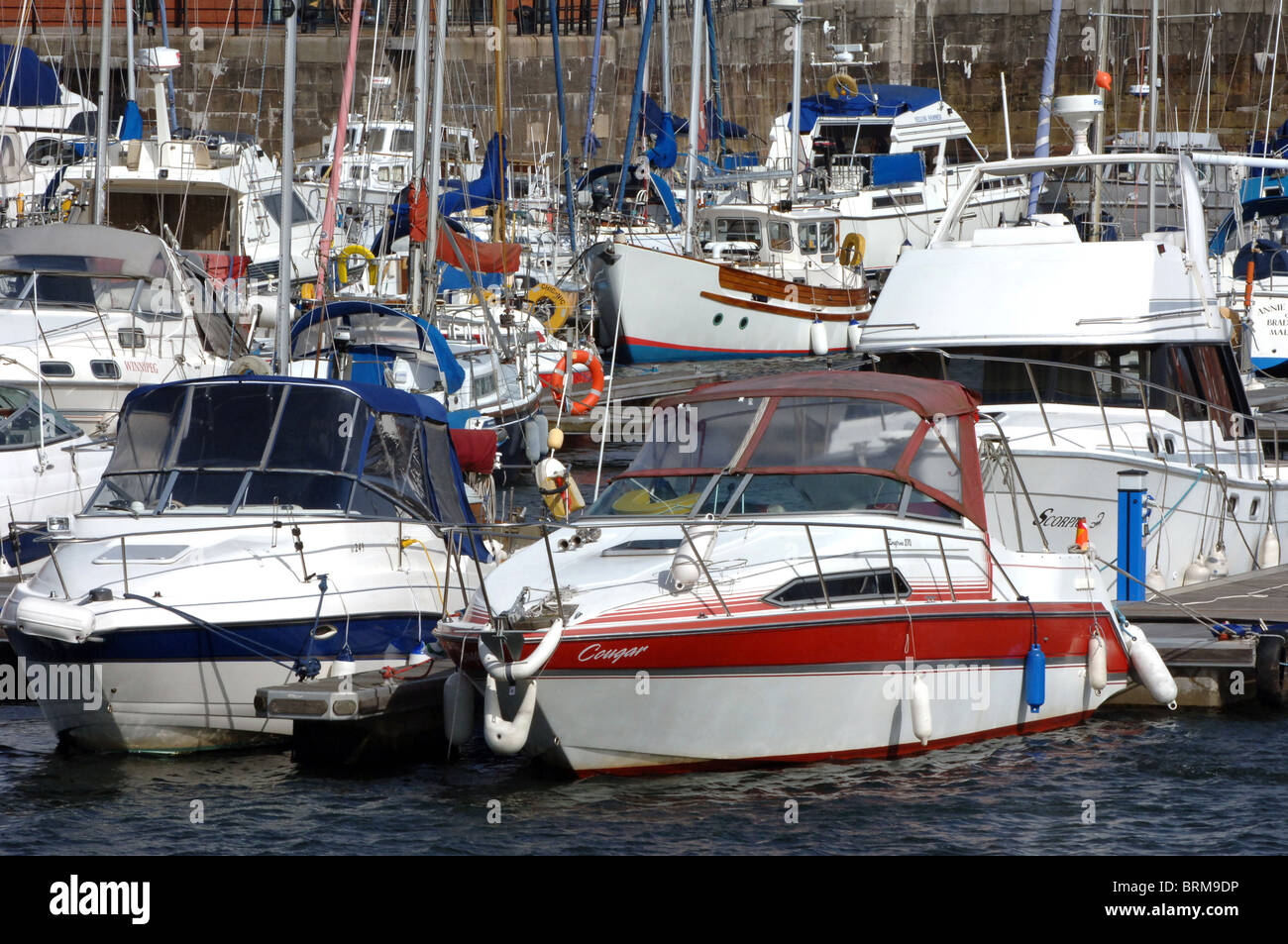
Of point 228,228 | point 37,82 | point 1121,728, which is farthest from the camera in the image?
point 37,82

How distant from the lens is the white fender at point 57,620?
29.7 ft

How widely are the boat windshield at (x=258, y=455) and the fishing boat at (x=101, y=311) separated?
19.6ft

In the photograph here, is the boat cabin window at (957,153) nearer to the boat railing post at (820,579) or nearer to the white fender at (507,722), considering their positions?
the boat railing post at (820,579)

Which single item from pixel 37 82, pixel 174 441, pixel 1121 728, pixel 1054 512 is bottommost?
pixel 1121 728

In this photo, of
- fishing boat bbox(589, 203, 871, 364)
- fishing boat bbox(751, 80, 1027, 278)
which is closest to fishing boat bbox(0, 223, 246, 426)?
fishing boat bbox(589, 203, 871, 364)

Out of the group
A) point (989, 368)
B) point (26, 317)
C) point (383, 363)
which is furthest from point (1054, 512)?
point (26, 317)

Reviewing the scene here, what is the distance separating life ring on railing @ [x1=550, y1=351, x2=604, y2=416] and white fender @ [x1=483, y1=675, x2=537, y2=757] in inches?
487

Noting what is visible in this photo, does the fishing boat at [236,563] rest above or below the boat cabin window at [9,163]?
below

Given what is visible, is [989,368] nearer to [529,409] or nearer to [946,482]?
[946,482]

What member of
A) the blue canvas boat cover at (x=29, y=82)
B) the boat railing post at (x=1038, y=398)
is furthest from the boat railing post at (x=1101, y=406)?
the blue canvas boat cover at (x=29, y=82)

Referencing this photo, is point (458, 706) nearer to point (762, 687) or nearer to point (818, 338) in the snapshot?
point (762, 687)

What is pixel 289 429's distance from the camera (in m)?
10.6

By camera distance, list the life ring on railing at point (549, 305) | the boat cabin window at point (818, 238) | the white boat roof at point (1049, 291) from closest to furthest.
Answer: the white boat roof at point (1049, 291) < the life ring on railing at point (549, 305) < the boat cabin window at point (818, 238)
